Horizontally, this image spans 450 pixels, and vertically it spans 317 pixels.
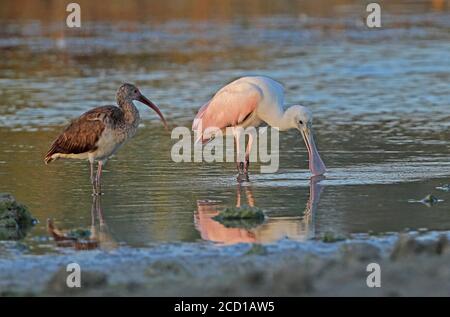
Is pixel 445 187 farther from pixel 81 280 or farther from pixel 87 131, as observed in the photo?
pixel 81 280

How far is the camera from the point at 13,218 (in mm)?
10672

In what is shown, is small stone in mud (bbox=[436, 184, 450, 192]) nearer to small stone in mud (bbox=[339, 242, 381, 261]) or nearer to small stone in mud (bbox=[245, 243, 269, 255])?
small stone in mud (bbox=[339, 242, 381, 261])

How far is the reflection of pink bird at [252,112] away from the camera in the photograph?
14.0 meters

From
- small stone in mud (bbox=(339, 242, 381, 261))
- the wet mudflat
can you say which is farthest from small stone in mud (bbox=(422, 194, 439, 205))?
small stone in mud (bbox=(339, 242, 381, 261))

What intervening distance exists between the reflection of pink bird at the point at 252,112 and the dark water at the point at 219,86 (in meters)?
0.48

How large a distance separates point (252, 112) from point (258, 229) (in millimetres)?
4040

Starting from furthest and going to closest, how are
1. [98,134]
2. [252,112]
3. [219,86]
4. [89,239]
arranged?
[219,86] < [252,112] < [98,134] < [89,239]

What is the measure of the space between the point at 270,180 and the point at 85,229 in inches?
129

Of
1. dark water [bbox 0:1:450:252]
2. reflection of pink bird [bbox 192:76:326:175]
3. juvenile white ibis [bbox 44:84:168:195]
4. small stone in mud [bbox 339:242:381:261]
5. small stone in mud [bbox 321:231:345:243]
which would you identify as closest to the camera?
→ small stone in mud [bbox 339:242:381:261]

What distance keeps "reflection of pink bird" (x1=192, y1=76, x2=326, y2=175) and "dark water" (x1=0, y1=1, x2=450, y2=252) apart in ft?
1.58

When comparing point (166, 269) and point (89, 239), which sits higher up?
point (166, 269)

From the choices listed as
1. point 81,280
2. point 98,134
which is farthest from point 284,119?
point 81,280

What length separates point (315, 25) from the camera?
34219 millimetres

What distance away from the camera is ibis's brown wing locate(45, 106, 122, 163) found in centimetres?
1280
